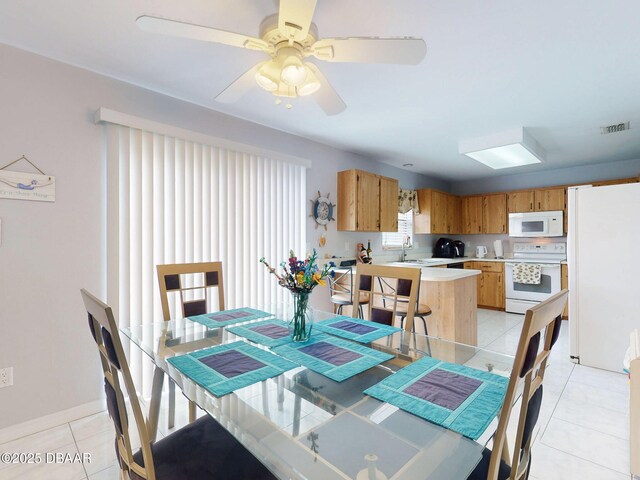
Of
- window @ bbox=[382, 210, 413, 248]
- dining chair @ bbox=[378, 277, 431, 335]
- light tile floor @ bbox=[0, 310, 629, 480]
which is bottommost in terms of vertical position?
light tile floor @ bbox=[0, 310, 629, 480]

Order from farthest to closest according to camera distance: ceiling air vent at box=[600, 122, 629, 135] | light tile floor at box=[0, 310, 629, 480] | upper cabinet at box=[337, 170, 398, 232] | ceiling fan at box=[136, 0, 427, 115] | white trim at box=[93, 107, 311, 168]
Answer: upper cabinet at box=[337, 170, 398, 232], ceiling air vent at box=[600, 122, 629, 135], white trim at box=[93, 107, 311, 168], light tile floor at box=[0, 310, 629, 480], ceiling fan at box=[136, 0, 427, 115]

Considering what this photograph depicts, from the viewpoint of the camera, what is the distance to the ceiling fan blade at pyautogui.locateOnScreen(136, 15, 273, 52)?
1.20m

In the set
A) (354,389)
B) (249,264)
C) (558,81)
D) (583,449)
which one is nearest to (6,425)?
(249,264)

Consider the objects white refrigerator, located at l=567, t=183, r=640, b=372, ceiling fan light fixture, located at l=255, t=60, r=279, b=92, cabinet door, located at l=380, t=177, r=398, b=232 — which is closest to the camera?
ceiling fan light fixture, located at l=255, t=60, r=279, b=92

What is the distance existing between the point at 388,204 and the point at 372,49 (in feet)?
10.6

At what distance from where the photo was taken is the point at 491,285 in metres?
5.42

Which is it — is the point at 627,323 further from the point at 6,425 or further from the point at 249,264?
the point at 6,425

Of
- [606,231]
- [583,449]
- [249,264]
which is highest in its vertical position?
[606,231]

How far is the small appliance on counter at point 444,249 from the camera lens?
5.99 m

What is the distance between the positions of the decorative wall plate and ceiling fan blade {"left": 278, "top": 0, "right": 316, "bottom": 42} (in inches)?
95.9

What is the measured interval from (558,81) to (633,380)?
2058 millimetres

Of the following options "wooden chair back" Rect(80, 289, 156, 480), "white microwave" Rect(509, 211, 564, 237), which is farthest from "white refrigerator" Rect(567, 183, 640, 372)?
"wooden chair back" Rect(80, 289, 156, 480)

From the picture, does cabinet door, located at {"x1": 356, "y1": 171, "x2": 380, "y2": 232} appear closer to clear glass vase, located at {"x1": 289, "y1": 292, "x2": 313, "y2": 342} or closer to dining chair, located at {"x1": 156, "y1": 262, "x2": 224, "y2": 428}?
dining chair, located at {"x1": 156, "y1": 262, "x2": 224, "y2": 428}

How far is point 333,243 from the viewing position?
405 cm
